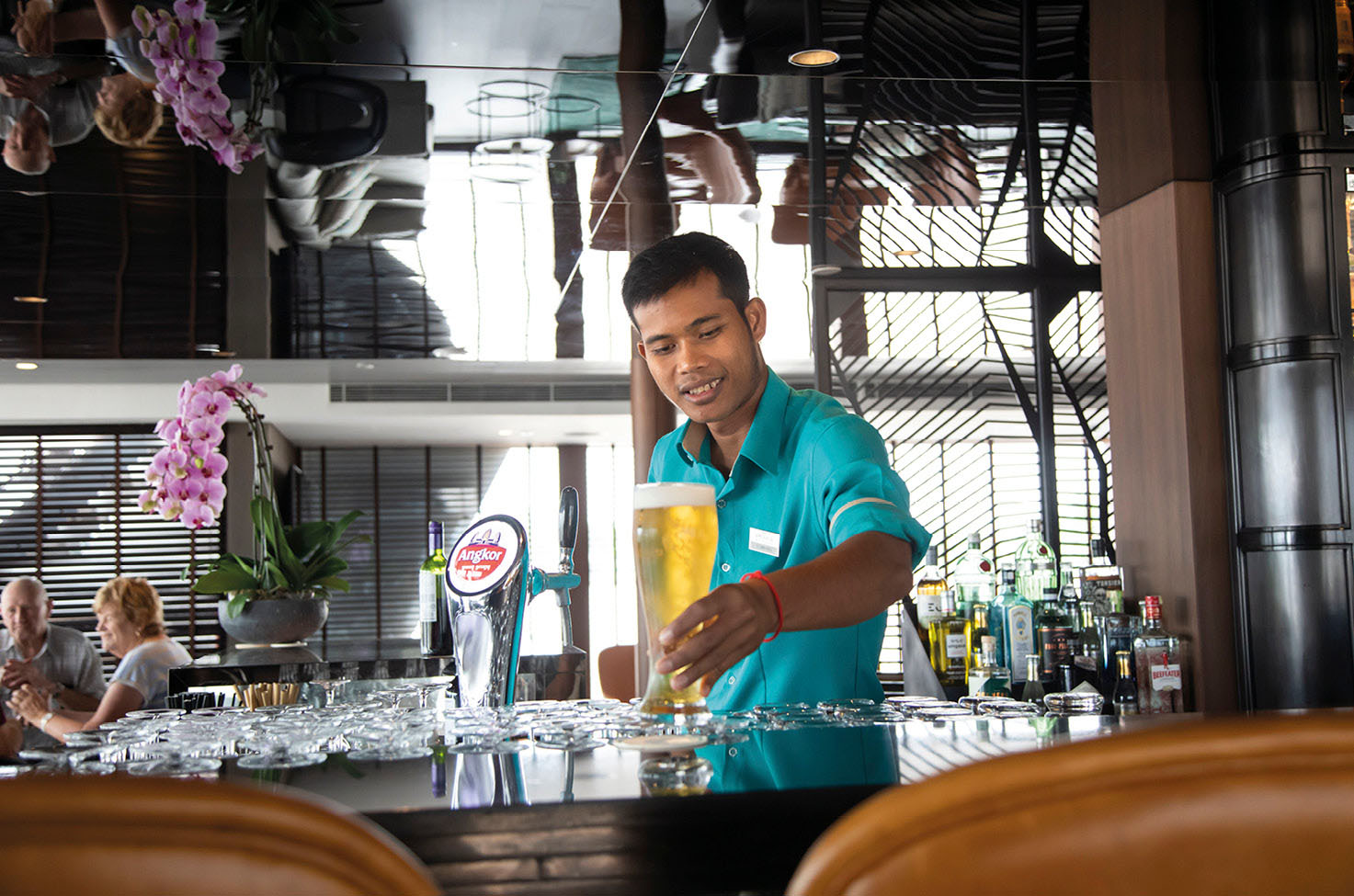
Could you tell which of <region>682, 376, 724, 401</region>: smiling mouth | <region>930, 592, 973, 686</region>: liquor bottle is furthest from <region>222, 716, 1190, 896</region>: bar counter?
<region>930, 592, 973, 686</region>: liquor bottle

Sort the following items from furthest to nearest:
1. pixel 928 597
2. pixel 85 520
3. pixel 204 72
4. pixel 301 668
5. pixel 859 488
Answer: pixel 85 520 → pixel 928 597 → pixel 301 668 → pixel 204 72 → pixel 859 488

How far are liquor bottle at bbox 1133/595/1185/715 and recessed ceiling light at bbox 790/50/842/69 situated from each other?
172cm

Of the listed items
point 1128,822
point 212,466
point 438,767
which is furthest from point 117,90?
point 1128,822

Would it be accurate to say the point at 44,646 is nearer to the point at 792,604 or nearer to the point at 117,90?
the point at 117,90

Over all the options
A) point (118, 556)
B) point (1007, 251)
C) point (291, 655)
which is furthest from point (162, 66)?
point (118, 556)

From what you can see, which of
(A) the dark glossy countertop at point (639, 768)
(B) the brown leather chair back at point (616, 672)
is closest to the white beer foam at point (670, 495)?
(A) the dark glossy countertop at point (639, 768)

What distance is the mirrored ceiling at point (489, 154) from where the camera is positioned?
1.75 meters

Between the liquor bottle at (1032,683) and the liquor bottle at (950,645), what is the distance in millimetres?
235

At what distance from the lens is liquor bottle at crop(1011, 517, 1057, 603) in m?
3.35

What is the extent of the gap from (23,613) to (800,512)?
4305 mm

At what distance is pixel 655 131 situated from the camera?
2.47 m

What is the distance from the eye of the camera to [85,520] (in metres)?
8.39

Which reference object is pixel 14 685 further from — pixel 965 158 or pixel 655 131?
pixel 965 158

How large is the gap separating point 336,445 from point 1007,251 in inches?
279
